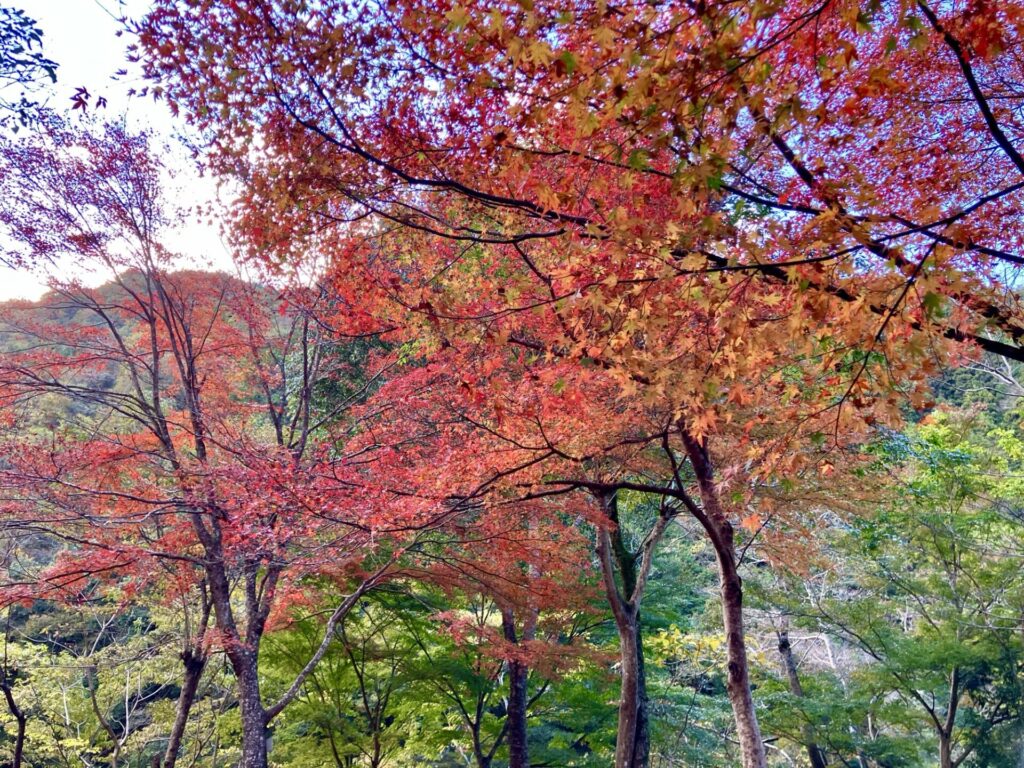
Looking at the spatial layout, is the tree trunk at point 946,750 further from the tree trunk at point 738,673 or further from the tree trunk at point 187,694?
the tree trunk at point 187,694

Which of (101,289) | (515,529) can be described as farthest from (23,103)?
(515,529)

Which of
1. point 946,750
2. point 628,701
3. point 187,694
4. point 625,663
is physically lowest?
point 946,750

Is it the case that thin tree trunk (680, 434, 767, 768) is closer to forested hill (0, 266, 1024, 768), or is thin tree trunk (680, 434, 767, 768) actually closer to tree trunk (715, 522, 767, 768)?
tree trunk (715, 522, 767, 768)

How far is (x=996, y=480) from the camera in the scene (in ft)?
36.0

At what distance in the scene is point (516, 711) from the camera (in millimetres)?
9625

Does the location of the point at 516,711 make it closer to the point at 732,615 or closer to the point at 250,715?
the point at 250,715

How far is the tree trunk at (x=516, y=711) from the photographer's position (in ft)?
31.1

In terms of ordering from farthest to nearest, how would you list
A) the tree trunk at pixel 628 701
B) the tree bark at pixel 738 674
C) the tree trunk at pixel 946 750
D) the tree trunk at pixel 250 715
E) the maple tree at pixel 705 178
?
the tree trunk at pixel 946 750 → the tree trunk at pixel 628 701 → the tree trunk at pixel 250 715 → the tree bark at pixel 738 674 → the maple tree at pixel 705 178

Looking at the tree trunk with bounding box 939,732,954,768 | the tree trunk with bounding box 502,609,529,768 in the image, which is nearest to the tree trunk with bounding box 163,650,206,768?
the tree trunk with bounding box 502,609,529,768

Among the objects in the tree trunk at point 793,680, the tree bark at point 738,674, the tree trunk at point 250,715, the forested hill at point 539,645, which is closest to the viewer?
the tree bark at point 738,674

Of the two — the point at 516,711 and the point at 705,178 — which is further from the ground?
the point at 705,178

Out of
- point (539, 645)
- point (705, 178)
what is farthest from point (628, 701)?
point (705, 178)

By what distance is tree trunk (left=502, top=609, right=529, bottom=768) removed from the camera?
9484mm

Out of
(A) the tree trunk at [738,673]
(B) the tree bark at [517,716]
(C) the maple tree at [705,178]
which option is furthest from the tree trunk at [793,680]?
(C) the maple tree at [705,178]
